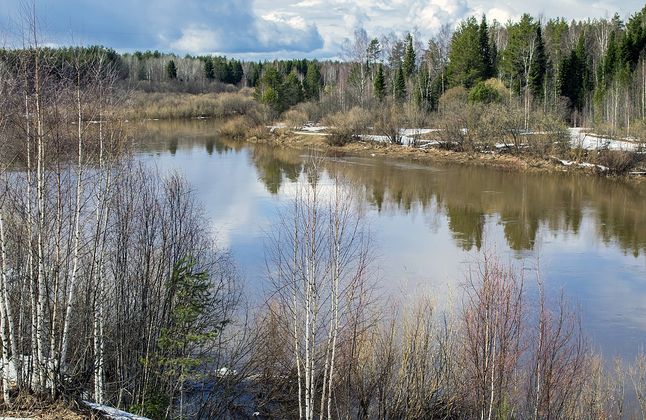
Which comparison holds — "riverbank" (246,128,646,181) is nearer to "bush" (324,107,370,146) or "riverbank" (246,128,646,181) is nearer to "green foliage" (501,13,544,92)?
"bush" (324,107,370,146)

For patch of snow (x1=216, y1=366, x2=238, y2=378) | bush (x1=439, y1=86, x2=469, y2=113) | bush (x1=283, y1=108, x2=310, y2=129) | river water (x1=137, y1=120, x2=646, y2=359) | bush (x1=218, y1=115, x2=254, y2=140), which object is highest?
bush (x1=439, y1=86, x2=469, y2=113)

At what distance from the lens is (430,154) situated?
137 ft

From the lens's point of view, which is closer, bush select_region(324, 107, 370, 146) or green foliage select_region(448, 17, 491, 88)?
bush select_region(324, 107, 370, 146)

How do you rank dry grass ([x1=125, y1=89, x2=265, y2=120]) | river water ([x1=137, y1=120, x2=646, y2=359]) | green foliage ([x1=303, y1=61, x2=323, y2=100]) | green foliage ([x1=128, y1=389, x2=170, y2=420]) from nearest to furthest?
green foliage ([x1=128, y1=389, x2=170, y2=420]) → river water ([x1=137, y1=120, x2=646, y2=359]) → green foliage ([x1=303, y1=61, x2=323, y2=100]) → dry grass ([x1=125, y1=89, x2=265, y2=120])

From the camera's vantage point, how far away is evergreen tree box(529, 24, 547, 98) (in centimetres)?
4741

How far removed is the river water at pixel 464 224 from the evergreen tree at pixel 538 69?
14.2 metres

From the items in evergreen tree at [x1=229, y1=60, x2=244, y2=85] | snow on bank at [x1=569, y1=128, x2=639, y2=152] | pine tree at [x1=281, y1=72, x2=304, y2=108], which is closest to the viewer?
snow on bank at [x1=569, y1=128, x2=639, y2=152]

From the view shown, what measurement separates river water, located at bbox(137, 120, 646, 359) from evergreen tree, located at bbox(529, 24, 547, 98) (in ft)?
46.6

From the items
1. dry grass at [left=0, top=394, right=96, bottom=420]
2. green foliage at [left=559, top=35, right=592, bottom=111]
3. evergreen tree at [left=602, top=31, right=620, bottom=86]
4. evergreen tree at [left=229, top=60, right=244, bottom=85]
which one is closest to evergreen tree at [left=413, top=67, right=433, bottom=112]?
green foliage at [left=559, top=35, right=592, bottom=111]

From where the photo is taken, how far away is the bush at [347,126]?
46.7 m

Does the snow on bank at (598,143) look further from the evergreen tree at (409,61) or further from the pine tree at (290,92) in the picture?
the pine tree at (290,92)

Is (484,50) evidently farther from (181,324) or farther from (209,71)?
(209,71)

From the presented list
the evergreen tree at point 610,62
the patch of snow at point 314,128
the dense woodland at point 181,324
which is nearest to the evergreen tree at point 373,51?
the patch of snow at point 314,128

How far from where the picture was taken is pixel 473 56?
2101 inches
